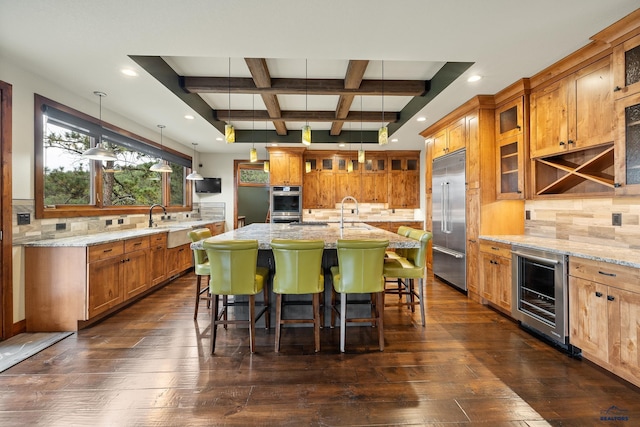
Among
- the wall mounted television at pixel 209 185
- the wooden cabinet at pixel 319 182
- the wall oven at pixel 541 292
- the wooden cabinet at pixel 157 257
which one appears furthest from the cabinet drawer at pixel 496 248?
the wall mounted television at pixel 209 185

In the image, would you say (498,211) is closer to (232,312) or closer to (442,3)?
(442,3)

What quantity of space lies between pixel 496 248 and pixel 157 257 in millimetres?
4539

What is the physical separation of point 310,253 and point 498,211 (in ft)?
8.87

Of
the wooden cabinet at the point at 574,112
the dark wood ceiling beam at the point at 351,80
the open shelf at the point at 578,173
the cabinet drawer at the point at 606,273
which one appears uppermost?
the dark wood ceiling beam at the point at 351,80

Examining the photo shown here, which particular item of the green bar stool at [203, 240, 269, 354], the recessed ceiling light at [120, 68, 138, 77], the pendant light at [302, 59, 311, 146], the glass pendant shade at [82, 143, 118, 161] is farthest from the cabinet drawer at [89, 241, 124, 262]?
the pendant light at [302, 59, 311, 146]

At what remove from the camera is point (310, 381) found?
80.4 inches

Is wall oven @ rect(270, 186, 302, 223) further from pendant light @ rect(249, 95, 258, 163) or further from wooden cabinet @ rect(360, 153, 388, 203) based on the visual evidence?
wooden cabinet @ rect(360, 153, 388, 203)

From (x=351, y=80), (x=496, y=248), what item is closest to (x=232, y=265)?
(x=351, y=80)

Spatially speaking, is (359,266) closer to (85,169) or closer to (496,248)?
(496,248)

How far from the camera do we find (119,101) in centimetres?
367

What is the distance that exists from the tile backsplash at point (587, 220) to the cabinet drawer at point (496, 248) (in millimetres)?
566

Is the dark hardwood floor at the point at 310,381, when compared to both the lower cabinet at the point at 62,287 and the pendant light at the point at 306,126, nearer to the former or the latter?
the lower cabinet at the point at 62,287

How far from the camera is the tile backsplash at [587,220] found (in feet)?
8.03

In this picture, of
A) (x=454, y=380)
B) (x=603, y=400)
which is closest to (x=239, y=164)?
(x=454, y=380)
